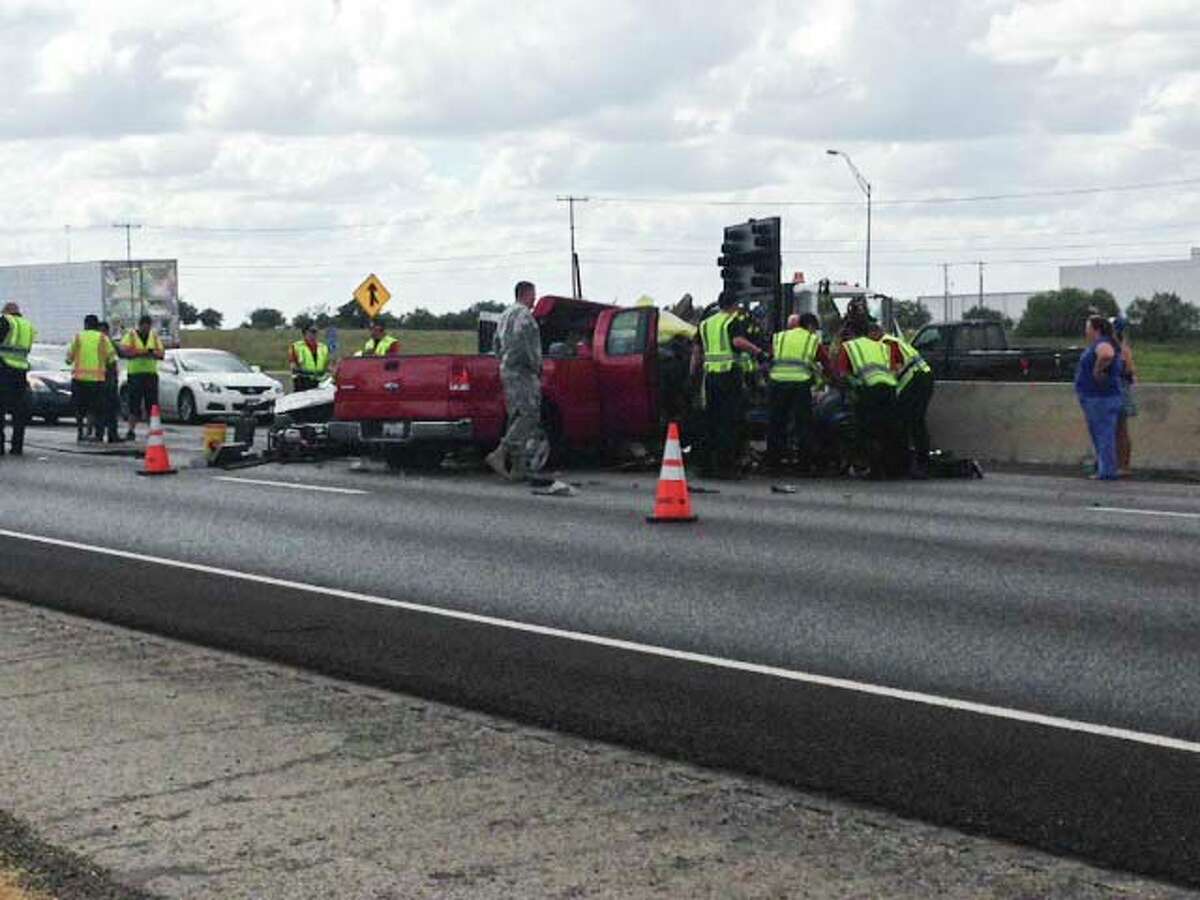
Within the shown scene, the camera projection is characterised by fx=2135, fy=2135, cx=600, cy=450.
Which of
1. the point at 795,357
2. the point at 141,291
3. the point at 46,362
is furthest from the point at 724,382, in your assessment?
the point at 141,291

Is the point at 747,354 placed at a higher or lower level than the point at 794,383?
higher

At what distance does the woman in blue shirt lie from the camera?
20375 millimetres

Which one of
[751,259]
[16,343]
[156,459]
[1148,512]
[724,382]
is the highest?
[751,259]

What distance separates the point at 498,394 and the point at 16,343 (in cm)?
704

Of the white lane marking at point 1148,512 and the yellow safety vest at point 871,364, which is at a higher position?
A: the yellow safety vest at point 871,364

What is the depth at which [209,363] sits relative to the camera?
37719mm

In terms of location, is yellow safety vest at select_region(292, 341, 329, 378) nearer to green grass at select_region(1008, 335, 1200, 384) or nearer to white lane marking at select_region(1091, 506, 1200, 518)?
white lane marking at select_region(1091, 506, 1200, 518)

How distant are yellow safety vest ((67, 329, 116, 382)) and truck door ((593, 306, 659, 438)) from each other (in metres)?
8.71

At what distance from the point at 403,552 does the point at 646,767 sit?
7041mm

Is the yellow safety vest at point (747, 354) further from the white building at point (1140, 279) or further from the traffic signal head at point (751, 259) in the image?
the white building at point (1140, 279)

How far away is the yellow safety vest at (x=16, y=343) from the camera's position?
82.5 feet

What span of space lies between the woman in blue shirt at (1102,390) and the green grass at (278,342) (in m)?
47.8

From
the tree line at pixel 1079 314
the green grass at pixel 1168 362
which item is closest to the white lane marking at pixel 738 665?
the green grass at pixel 1168 362

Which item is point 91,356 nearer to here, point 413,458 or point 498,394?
point 413,458
